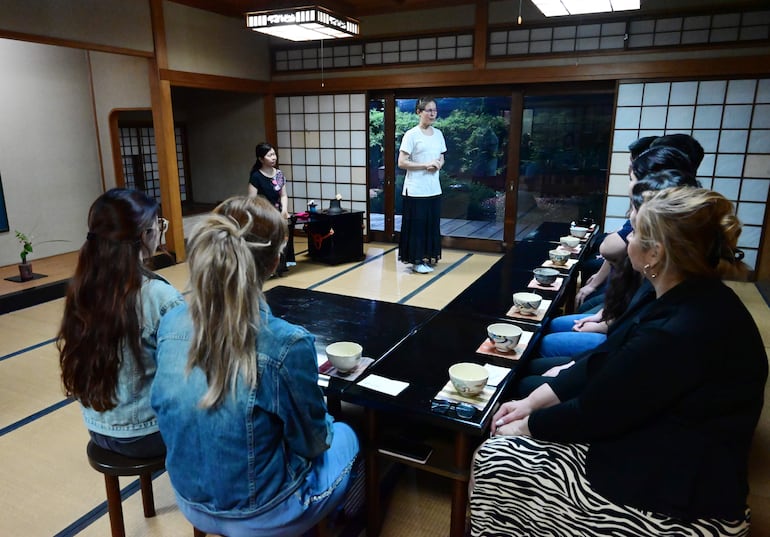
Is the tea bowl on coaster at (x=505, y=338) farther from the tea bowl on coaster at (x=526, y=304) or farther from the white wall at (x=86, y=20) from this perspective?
the white wall at (x=86, y=20)

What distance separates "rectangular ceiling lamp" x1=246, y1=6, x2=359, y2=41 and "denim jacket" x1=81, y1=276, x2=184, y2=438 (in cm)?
312

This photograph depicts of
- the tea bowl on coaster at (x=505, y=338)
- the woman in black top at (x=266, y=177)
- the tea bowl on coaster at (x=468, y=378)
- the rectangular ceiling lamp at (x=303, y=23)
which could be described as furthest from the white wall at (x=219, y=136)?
the tea bowl on coaster at (x=468, y=378)

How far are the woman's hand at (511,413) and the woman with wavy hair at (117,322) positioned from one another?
928 millimetres

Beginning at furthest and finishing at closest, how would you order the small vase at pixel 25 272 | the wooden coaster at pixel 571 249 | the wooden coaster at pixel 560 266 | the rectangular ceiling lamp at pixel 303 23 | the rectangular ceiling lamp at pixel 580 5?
the small vase at pixel 25 272 → the rectangular ceiling lamp at pixel 303 23 → the rectangular ceiling lamp at pixel 580 5 → the wooden coaster at pixel 571 249 → the wooden coaster at pixel 560 266

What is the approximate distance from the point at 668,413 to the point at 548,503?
36 centimetres

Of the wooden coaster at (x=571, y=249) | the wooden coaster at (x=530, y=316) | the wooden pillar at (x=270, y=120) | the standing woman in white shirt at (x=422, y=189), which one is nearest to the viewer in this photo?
the wooden coaster at (x=530, y=316)

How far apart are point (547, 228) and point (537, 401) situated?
2.82 m

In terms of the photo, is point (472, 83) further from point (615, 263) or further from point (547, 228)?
point (615, 263)

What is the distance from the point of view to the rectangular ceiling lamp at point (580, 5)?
3340 mm

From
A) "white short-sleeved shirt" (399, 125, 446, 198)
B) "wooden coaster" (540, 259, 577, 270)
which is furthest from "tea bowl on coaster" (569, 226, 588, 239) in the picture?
"white short-sleeved shirt" (399, 125, 446, 198)

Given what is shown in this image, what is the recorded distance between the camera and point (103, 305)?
1.34 metres

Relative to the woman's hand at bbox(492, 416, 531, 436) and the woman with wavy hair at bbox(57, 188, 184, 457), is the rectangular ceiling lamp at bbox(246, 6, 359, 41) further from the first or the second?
the woman's hand at bbox(492, 416, 531, 436)

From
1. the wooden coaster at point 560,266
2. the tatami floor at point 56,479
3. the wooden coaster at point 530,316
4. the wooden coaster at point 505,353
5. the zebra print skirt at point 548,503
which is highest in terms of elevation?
the wooden coaster at point 560,266

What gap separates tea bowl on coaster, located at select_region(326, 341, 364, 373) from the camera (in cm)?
156
